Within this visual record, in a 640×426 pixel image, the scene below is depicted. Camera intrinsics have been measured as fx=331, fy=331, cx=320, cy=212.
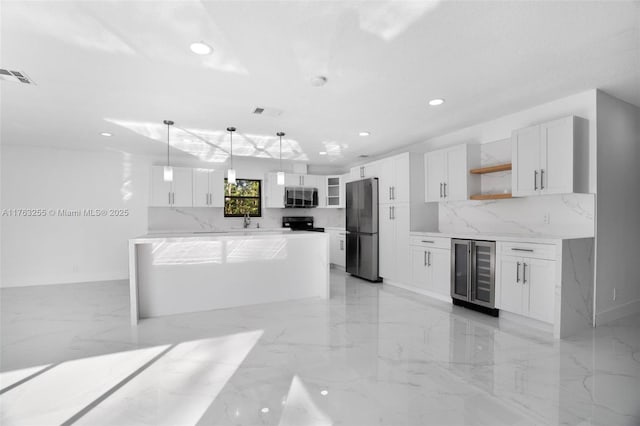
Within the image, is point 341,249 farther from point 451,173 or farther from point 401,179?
point 451,173

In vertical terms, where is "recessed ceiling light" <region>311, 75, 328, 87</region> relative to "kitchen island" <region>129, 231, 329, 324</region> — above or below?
above

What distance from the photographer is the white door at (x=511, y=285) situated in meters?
3.54

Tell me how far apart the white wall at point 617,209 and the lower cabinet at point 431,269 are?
158cm

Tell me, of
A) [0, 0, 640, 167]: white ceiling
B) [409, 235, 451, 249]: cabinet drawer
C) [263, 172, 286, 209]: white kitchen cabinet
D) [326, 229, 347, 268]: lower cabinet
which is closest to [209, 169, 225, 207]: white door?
[263, 172, 286, 209]: white kitchen cabinet

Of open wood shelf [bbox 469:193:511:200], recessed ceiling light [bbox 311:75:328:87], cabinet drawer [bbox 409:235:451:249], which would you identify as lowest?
cabinet drawer [bbox 409:235:451:249]

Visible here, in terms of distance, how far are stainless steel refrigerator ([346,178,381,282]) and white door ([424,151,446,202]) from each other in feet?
3.14

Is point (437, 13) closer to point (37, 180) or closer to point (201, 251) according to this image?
point (201, 251)

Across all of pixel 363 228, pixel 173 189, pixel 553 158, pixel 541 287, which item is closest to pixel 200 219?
pixel 173 189

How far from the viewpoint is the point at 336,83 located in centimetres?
311

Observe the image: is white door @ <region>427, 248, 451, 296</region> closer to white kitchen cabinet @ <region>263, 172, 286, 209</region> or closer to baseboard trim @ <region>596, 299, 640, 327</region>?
baseboard trim @ <region>596, 299, 640, 327</region>

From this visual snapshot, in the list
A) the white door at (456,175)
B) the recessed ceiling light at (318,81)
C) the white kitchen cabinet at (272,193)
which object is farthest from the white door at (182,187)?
the white door at (456,175)

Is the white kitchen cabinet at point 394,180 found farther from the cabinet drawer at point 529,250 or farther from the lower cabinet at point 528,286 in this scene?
the lower cabinet at point 528,286

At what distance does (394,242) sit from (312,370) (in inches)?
130

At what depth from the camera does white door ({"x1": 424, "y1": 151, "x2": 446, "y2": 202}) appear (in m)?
4.96
